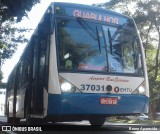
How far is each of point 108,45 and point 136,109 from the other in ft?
6.17

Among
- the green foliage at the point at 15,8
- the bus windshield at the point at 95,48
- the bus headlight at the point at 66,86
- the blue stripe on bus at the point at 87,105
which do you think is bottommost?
the blue stripe on bus at the point at 87,105

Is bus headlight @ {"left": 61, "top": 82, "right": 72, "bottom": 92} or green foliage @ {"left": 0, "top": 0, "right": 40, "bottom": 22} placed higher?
green foliage @ {"left": 0, "top": 0, "right": 40, "bottom": 22}

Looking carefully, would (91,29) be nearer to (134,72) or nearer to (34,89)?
(134,72)

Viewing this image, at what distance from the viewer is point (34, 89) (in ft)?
34.6

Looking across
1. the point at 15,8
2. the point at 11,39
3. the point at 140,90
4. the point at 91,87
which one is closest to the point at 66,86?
the point at 91,87

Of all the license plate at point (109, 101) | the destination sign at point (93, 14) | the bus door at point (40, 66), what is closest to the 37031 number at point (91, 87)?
the license plate at point (109, 101)

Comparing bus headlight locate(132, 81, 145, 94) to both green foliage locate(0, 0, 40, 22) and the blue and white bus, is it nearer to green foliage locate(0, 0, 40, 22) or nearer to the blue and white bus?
the blue and white bus

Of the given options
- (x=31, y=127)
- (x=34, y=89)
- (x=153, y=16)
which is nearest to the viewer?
(x=31, y=127)

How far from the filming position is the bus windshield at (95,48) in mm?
Result: 9406

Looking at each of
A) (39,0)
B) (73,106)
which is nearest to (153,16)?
(39,0)

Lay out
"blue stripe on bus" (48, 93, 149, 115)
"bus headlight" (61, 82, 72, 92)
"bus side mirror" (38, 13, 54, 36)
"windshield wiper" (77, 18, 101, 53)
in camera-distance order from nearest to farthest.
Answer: "blue stripe on bus" (48, 93, 149, 115) < "bus headlight" (61, 82, 72, 92) < "bus side mirror" (38, 13, 54, 36) < "windshield wiper" (77, 18, 101, 53)

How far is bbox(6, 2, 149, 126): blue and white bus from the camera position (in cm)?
911

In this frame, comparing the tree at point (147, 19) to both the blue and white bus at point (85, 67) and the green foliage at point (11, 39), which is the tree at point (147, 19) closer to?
the green foliage at point (11, 39)

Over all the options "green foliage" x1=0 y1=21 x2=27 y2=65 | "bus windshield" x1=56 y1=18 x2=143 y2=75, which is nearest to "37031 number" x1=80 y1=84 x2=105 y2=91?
"bus windshield" x1=56 y1=18 x2=143 y2=75
